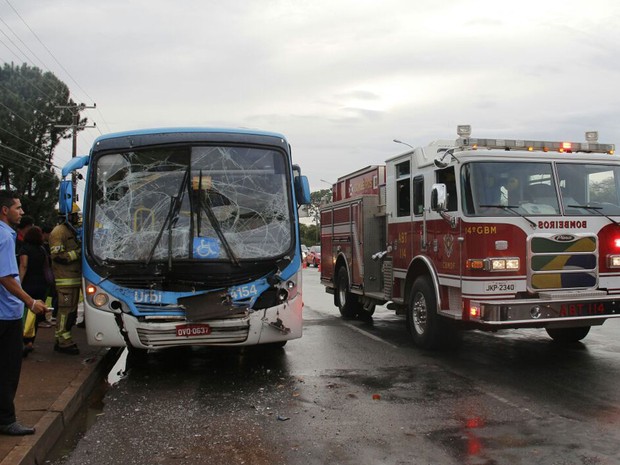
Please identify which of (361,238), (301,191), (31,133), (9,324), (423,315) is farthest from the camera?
(31,133)

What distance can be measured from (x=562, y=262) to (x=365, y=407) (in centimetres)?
329

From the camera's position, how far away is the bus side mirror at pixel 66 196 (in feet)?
25.6

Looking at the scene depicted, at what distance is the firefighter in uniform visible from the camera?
7.86 metres

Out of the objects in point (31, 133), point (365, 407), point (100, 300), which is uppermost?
point (31, 133)

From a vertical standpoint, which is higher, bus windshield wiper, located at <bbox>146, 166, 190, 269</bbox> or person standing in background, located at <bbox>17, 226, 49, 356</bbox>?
bus windshield wiper, located at <bbox>146, 166, 190, 269</bbox>

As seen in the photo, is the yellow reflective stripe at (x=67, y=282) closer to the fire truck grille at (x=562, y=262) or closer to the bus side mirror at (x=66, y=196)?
the bus side mirror at (x=66, y=196)

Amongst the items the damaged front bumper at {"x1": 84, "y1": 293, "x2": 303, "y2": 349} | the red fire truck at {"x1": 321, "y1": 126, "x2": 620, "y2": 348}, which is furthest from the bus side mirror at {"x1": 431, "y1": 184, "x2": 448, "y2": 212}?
the damaged front bumper at {"x1": 84, "y1": 293, "x2": 303, "y2": 349}

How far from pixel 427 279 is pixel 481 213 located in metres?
1.53

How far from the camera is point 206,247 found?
7.11 meters

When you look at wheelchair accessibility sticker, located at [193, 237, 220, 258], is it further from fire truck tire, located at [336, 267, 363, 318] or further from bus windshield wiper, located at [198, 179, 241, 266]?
fire truck tire, located at [336, 267, 363, 318]

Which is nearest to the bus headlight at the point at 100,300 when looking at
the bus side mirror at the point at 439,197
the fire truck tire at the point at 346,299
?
the bus side mirror at the point at 439,197

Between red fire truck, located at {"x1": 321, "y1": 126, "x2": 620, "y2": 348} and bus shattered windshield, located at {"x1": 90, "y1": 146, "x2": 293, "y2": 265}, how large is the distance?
220 centimetres

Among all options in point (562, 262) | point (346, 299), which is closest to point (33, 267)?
point (346, 299)

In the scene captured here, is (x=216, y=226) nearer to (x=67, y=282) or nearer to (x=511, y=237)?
(x=67, y=282)
